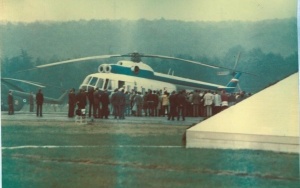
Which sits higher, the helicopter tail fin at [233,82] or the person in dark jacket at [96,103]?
the helicopter tail fin at [233,82]

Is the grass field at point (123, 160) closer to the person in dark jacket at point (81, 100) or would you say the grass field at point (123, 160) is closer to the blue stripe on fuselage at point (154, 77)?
the person in dark jacket at point (81, 100)

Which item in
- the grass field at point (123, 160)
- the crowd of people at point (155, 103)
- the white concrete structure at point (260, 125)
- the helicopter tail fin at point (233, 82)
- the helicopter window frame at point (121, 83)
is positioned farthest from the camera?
the helicopter window frame at point (121, 83)

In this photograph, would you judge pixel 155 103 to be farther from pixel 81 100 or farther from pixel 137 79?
pixel 81 100

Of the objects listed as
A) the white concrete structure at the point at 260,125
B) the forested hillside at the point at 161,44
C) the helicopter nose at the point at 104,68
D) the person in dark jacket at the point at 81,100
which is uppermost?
the forested hillside at the point at 161,44

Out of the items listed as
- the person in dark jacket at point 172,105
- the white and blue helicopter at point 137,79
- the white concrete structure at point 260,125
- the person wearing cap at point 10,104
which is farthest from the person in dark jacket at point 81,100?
the white concrete structure at point 260,125

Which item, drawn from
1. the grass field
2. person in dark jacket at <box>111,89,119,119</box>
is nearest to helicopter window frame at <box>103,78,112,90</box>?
person in dark jacket at <box>111,89,119,119</box>

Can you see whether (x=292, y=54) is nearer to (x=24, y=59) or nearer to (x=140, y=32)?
(x=140, y=32)

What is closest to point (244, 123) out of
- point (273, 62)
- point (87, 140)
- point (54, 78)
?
point (273, 62)

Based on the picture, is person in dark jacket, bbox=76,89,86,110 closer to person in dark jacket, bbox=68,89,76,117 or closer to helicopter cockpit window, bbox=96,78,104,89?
person in dark jacket, bbox=68,89,76,117
